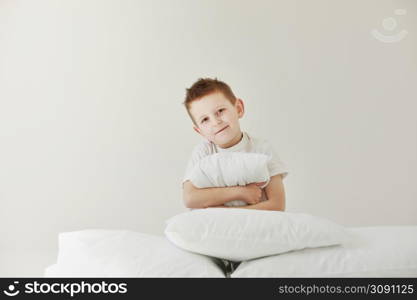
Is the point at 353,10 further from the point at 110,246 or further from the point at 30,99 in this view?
the point at 110,246

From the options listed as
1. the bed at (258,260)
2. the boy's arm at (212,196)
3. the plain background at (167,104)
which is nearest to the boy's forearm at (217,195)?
the boy's arm at (212,196)

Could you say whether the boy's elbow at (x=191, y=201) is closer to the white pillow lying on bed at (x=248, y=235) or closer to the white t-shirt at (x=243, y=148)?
the white t-shirt at (x=243, y=148)

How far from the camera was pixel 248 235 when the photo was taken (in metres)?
1.01

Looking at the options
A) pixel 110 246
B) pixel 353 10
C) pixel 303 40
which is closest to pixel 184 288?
pixel 110 246

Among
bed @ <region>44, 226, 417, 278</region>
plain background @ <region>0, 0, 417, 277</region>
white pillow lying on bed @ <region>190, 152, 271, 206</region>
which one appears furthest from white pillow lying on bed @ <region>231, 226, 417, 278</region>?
plain background @ <region>0, 0, 417, 277</region>

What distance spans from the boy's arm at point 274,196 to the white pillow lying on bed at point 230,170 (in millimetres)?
79

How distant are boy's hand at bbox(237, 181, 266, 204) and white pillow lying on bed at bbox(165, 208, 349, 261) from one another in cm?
36

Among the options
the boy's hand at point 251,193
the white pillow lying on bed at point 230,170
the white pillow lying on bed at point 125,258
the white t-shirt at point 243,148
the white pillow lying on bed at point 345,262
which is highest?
the white t-shirt at point 243,148

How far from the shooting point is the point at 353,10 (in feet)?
8.02

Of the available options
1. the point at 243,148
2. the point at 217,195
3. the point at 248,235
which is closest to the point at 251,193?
the point at 217,195

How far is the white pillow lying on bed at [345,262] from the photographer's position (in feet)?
3.14

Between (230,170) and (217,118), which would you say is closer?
(230,170)

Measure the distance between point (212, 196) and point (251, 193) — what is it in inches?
4.4

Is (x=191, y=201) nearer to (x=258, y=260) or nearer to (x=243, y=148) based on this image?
(x=243, y=148)
